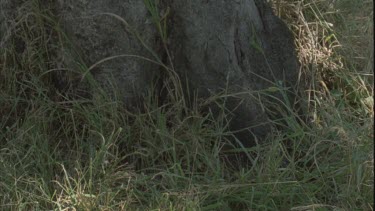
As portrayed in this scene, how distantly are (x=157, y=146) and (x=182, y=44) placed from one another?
39 cm

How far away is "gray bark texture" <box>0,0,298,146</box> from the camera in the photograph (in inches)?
120

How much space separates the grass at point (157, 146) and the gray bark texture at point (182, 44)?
0.06 m

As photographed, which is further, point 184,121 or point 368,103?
point 368,103

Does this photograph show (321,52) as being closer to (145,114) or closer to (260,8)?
(260,8)

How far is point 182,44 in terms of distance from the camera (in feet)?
10.1

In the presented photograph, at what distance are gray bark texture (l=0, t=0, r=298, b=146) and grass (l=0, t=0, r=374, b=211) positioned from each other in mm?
56

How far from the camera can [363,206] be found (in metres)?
2.71

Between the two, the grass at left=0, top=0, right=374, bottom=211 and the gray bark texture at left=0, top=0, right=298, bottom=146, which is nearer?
the grass at left=0, top=0, right=374, bottom=211

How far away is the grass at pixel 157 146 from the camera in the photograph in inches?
109

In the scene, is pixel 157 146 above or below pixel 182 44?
below

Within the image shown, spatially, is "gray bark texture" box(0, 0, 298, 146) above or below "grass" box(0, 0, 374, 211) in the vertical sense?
above

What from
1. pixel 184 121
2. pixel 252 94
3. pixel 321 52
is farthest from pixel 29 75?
pixel 321 52

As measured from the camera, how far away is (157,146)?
3.01 metres

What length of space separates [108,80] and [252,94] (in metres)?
0.54
